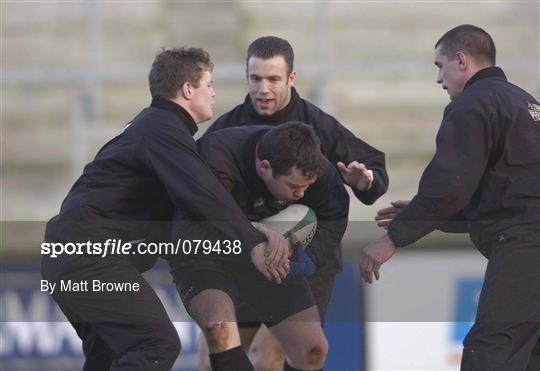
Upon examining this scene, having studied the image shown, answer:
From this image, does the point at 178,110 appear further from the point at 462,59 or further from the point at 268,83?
the point at 462,59

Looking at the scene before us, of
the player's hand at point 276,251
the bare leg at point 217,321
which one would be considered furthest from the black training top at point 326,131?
the bare leg at point 217,321

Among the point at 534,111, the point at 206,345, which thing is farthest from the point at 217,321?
the point at 534,111

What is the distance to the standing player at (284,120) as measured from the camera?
20.4 ft

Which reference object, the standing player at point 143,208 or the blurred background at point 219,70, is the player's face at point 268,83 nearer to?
the standing player at point 143,208

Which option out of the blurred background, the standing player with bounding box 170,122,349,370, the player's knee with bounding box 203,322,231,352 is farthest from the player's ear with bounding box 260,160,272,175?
the blurred background

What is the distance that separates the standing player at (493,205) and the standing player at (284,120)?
0.61m

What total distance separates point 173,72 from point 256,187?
2.19ft

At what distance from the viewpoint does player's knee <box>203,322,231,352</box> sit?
207 inches

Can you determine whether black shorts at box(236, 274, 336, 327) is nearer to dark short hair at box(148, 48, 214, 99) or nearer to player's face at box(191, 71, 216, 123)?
player's face at box(191, 71, 216, 123)

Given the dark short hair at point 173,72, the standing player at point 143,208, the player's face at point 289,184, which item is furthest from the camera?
the dark short hair at point 173,72

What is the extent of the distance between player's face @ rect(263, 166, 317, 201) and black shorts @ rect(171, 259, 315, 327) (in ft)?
1.34

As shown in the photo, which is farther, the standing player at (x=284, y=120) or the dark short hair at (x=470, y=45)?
the standing player at (x=284, y=120)

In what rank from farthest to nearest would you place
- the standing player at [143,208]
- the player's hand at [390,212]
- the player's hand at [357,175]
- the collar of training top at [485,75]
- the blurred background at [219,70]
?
1. the blurred background at [219,70]
2. the player's hand at [390,212]
3. the player's hand at [357,175]
4. the collar of training top at [485,75]
5. the standing player at [143,208]

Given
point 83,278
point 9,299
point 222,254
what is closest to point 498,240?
point 222,254
